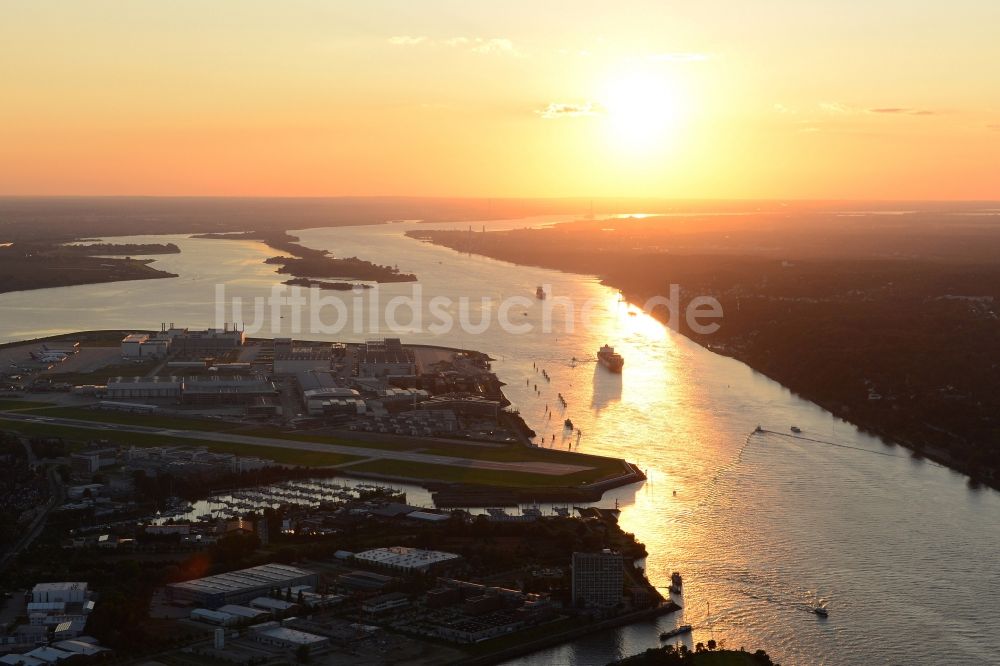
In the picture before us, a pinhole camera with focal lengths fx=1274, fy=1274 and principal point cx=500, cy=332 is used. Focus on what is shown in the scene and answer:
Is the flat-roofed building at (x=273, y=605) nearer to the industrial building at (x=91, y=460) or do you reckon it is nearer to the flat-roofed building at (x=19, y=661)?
the flat-roofed building at (x=19, y=661)

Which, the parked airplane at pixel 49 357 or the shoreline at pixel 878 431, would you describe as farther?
the parked airplane at pixel 49 357

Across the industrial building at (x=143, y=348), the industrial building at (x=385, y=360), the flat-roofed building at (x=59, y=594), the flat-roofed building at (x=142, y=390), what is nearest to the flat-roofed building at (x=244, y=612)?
the flat-roofed building at (x=59, y=594)

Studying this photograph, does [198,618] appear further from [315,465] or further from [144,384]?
[144,384]

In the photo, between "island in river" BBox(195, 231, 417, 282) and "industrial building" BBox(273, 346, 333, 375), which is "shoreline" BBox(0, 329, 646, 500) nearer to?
"industrial building" BBox(273, 346, 333, 375)

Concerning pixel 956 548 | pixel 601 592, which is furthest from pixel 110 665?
pixel 956 548

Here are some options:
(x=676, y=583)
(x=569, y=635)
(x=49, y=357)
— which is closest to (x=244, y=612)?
(x=569, y=635)
